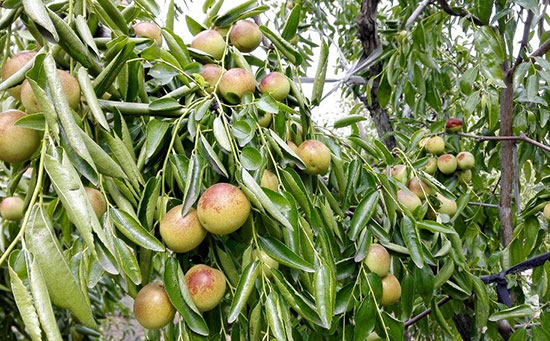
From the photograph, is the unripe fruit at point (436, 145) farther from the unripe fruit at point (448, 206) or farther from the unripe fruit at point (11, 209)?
the unripe fruit at point (11, 209)

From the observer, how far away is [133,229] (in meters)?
0.58

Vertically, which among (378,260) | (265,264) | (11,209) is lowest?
(11,209)

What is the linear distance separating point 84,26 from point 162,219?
27 cm

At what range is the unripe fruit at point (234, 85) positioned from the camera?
81cm

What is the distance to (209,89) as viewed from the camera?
0.81 metres

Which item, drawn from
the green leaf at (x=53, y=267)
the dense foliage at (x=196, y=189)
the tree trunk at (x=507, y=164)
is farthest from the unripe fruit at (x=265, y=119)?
the tree trunk at (x=507, y=164)

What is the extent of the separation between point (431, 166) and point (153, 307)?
3.97 feet

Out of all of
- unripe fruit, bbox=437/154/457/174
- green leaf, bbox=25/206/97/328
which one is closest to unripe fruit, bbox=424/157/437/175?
unripe fruit, bbox=437/154/457/174

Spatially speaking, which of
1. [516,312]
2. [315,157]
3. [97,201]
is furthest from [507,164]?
[97,201]

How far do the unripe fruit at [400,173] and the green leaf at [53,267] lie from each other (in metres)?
0.97

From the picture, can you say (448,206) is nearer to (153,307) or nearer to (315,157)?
(315,157)

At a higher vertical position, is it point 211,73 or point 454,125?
point 211,73

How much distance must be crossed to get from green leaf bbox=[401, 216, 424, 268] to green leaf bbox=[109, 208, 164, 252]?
486 mm

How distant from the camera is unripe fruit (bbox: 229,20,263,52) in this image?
919mm
